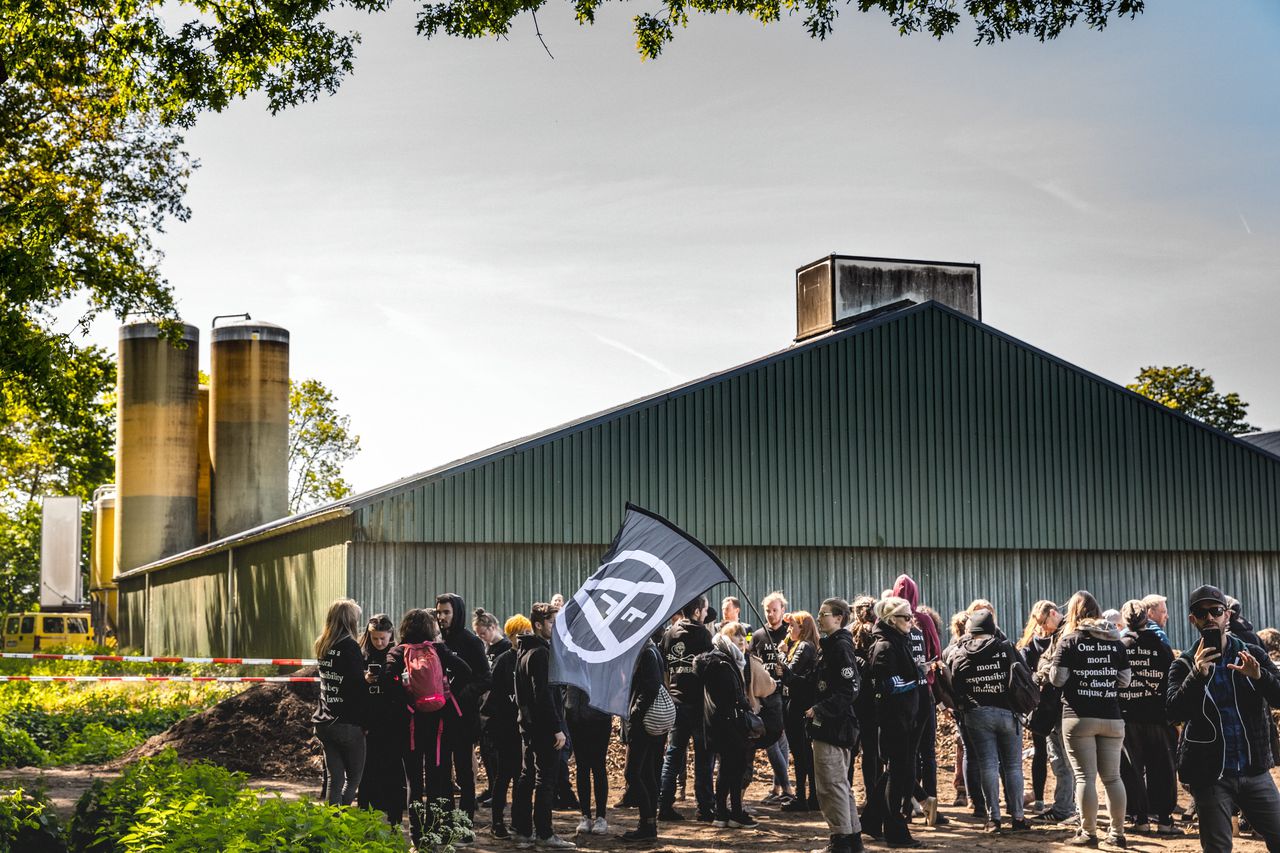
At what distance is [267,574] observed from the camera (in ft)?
91.3

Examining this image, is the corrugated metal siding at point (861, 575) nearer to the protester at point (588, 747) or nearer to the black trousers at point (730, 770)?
the protester at point (588, 747)

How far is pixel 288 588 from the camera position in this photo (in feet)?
86.0

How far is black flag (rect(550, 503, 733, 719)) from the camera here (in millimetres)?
10336

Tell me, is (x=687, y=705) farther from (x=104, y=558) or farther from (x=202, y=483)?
(x=104, y=558)

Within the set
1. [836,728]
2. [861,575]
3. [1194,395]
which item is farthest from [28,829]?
[1194,395]

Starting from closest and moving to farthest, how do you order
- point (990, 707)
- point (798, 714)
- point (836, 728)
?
point (836, 728) < point (990, 707) < point (798, 714)

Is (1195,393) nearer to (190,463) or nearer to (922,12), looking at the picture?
(190,463)

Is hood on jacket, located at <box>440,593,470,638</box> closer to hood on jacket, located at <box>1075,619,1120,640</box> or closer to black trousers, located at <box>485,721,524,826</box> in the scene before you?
black trousers, located at <box>485,721,524,826</box>

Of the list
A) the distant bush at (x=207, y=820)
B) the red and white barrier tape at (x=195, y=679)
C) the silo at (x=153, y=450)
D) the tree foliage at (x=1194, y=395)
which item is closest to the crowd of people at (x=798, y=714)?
the distant bush at (x=207, y=820)

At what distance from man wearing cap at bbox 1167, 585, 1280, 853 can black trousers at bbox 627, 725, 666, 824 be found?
4.52m

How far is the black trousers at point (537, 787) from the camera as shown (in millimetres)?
10938

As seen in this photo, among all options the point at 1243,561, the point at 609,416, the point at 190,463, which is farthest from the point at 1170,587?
the point at 190,463

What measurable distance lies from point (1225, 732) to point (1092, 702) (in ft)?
7.67

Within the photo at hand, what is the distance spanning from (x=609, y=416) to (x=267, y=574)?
8403mm
